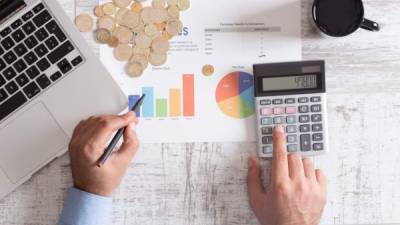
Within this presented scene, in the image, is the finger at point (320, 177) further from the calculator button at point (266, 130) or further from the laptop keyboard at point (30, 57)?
the laptop keyboard at point (30, 57)

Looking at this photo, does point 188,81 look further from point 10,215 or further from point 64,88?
point 10,215

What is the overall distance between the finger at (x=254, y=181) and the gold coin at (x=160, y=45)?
22cm

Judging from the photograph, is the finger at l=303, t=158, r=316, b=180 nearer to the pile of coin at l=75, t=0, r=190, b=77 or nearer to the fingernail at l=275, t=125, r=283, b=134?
the fingernail at l=275, t=125, r=283, b=134

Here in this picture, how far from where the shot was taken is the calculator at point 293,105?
758 mm

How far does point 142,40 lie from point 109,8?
7 cm

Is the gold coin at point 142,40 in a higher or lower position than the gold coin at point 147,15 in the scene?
lower

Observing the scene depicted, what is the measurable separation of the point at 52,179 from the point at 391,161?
52cm

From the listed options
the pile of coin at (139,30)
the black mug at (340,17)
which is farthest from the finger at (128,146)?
the black mug at (340,17)

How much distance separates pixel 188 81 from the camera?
2.57 ft

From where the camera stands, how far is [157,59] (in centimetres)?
78

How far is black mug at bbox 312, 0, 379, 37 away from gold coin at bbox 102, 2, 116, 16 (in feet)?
1.03

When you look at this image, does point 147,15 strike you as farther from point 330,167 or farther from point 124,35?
point 330,167

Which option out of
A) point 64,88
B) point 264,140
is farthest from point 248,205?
point 64,88

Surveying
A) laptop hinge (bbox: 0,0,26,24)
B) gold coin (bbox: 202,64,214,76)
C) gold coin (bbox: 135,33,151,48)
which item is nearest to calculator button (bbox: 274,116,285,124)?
gold coin (bbox: 202,64,214,76)
